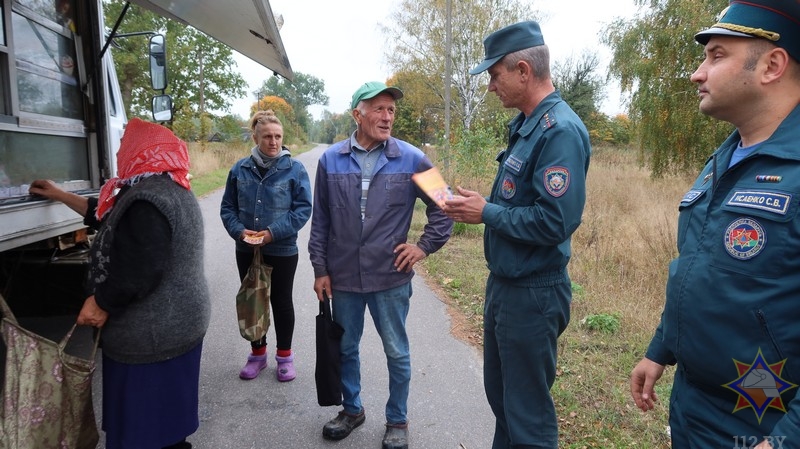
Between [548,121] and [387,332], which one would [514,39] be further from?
[387,332]

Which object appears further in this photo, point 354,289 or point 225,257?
point 225,257

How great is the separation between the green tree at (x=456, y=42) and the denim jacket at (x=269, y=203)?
2111 centimetres

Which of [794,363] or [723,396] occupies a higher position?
[794,363]

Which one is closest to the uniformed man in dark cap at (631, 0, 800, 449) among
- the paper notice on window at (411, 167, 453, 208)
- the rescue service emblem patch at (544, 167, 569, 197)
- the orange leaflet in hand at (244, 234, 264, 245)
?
the rescue service emblem patch at (544, 167, 569, 197)

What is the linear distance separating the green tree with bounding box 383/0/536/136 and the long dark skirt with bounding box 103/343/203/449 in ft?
74.3

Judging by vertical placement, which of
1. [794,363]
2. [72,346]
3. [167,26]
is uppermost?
[167,26]

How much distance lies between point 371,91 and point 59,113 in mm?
2410

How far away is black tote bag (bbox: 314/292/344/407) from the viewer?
8.73 ft

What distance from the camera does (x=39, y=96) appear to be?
3.06 metres

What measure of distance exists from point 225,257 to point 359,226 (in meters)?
4.96

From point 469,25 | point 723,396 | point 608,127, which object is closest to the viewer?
point 723,396

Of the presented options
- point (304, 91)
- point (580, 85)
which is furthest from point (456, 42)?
point (304, 91)

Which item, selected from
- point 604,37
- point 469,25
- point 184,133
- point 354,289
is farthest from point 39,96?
point 469,25

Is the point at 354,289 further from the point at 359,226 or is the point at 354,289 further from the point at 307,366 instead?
the point at 307,366
